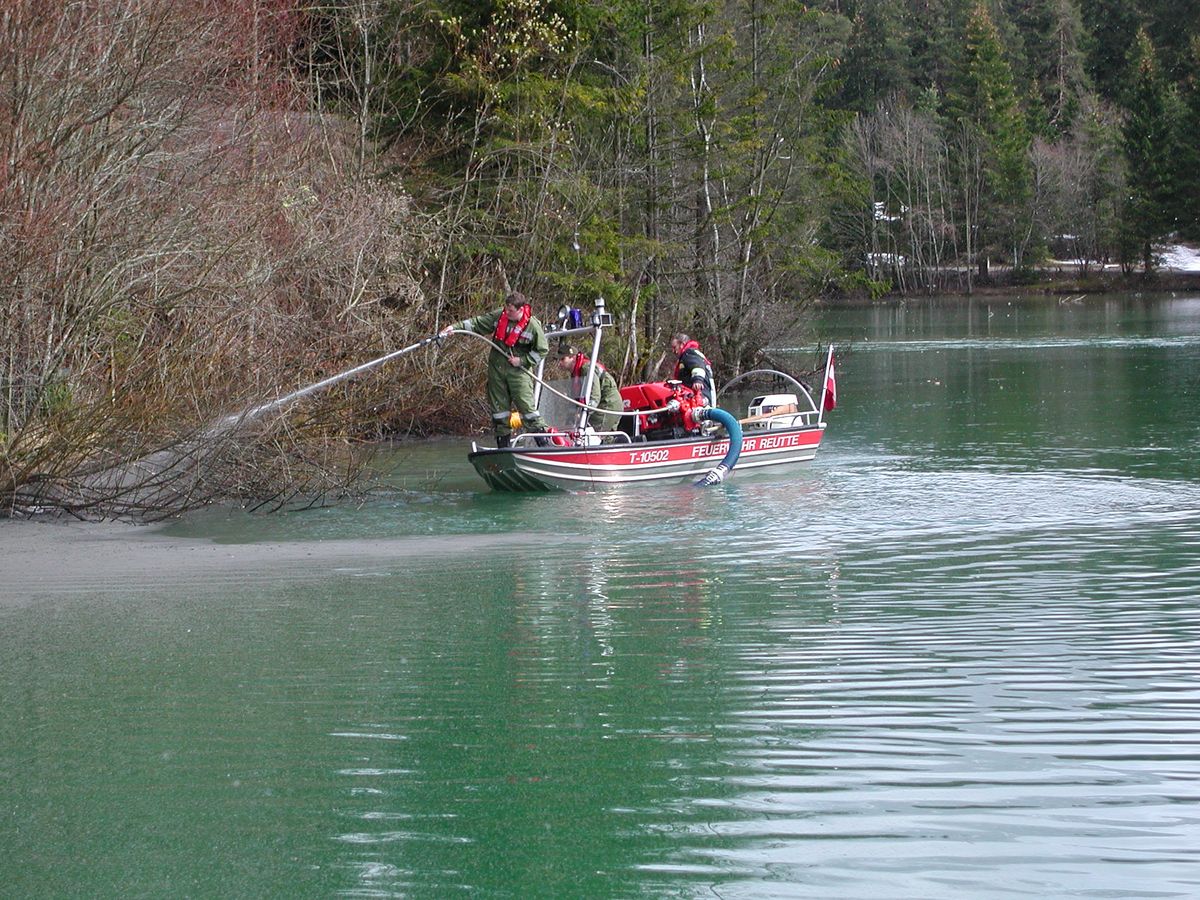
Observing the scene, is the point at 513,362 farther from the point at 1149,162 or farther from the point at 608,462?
the point at 1149,162

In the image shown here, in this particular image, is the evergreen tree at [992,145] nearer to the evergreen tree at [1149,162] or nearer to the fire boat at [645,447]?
the evergreen tree at [1149,162]

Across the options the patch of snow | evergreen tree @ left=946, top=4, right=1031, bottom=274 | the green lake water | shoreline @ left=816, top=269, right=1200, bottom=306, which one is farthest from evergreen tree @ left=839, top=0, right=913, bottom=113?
the green lake water

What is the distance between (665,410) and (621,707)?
34.1ft

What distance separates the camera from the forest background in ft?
49.5

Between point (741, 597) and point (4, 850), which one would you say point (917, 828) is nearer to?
point (4, 850)

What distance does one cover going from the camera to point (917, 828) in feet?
20.6

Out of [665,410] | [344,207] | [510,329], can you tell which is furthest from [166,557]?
[344,207]

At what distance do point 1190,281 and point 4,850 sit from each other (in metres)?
77.7

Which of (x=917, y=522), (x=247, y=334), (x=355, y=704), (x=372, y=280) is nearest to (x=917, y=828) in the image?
(x=355, y=704)

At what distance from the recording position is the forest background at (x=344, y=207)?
49.5 feet

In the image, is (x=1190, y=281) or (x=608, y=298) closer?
(x=608, y=298)

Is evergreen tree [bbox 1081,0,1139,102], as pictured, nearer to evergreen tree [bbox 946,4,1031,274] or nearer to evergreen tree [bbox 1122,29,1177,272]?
evergreen tree [bbox 1122,29,1177,272]

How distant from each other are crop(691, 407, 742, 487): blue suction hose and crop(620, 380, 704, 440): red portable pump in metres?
0.13

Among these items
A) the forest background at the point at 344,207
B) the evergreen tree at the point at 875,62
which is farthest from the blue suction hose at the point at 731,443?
the evergreen tree at the point at 875,62
